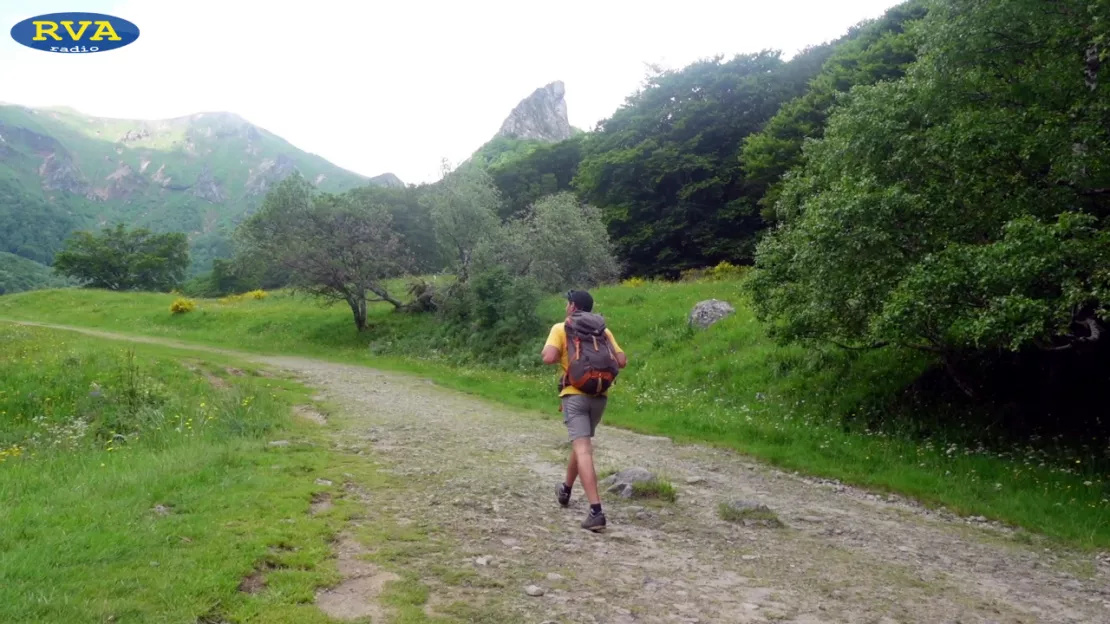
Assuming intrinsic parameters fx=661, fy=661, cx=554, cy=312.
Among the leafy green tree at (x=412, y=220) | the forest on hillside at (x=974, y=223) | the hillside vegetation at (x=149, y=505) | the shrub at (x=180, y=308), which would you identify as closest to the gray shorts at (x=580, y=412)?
the hillside vegetation at (x=149, y=505)

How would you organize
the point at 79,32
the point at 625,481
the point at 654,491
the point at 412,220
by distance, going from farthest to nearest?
the point at 412,220, the point at 79,32, the point at 625,481, the point at 654,491

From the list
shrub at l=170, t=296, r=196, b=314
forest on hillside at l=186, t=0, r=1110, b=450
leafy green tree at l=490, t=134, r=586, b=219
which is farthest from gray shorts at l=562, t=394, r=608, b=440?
leafy green tree at l=490, t=134, r=586, b=219

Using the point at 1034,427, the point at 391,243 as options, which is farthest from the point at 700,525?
the point at 391,243

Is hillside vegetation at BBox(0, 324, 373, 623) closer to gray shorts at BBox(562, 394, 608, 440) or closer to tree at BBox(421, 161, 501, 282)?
gray shorts at BBox(562, 394, 608, 440)

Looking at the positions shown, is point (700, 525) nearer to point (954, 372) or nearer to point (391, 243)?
point (954, 372)

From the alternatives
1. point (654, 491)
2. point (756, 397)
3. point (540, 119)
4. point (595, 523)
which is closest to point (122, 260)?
point (540, 119)

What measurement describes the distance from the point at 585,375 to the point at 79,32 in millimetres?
14217

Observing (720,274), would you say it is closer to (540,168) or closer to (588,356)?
(588,356)

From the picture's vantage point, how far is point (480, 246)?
99.2ft

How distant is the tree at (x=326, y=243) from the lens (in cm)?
3183

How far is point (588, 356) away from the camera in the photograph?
690 cm

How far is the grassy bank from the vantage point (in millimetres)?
9023

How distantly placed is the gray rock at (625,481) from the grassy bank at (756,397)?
368cm

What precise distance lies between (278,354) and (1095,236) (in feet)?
91.8
